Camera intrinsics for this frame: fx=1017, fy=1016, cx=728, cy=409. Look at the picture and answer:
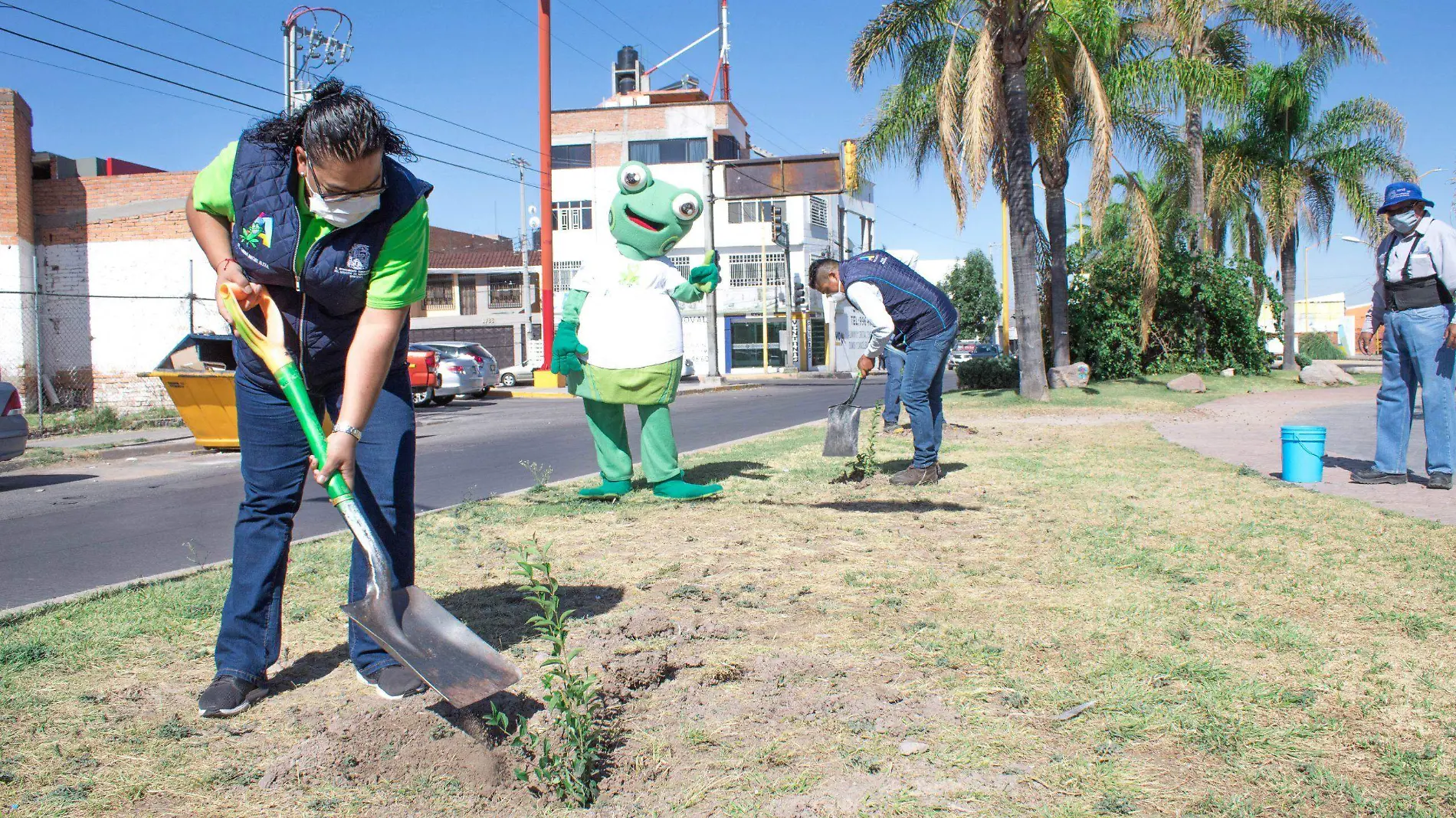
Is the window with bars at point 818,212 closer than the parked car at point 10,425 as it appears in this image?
No

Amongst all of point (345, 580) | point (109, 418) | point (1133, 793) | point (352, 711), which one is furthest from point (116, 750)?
point (109, 418)

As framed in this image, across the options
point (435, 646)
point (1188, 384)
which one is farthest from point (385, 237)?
point (1188, 384)

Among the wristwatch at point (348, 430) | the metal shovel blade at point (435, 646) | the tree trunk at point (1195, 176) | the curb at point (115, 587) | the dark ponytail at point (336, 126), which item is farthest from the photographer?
the tree trunk at point (1195, 176)

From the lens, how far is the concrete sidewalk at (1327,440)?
19.1ft

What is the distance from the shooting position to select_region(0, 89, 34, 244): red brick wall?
60.0 ft

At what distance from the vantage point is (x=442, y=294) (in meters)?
47.9

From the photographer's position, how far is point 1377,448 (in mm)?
6332

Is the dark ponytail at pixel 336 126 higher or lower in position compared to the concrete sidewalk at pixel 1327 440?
higher

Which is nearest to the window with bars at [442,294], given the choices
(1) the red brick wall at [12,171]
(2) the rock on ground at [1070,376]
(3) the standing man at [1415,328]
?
(1) the red brick wall at [12,171]

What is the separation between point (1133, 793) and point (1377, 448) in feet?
17.3

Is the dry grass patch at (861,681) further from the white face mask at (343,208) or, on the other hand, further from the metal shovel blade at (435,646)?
the white face mask at (343,208)

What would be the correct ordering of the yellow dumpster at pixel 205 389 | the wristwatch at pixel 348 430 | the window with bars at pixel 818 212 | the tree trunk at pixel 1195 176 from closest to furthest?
1. the wristwatch at pixel 348 430
2. the yellow dumpster at pixel 205 389
3. the tree trunk at pixel 1195 176
4. the window with bars at pixel 818 212

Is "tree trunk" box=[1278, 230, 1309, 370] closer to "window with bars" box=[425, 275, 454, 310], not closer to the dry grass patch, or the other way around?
the dry grass patch

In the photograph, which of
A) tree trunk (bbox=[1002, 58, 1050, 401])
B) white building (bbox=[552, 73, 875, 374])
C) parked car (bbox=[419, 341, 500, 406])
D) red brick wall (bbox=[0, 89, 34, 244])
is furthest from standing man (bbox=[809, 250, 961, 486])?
white building (bbox=[552, 73, 875, 374])
